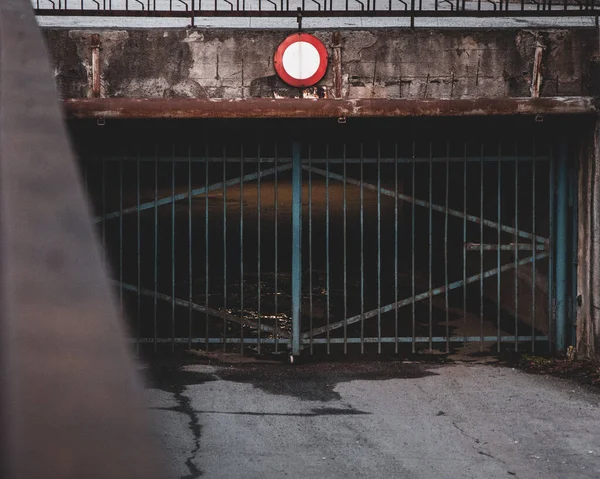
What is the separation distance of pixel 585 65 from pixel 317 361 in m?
3.62

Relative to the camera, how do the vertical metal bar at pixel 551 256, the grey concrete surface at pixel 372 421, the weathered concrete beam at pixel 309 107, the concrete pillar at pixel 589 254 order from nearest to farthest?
the grey concrete surface at pixel 372 421
the weathered concrete beam at pixel 309 107
the concrete pillar at pixel 589 254
the vertical metal bar at pixel 551 256

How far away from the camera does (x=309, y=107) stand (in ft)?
22.2

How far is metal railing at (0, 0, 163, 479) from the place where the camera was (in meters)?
0.85

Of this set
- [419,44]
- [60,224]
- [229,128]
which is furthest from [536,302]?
[60,224]

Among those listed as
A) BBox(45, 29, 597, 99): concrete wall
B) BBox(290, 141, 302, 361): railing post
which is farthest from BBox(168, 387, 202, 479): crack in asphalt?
BBox(45, 29, 597, 99): concrete wall

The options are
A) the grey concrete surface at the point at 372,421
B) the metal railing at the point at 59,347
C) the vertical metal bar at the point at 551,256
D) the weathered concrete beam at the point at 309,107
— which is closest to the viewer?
the metal railing at the point at 59,347

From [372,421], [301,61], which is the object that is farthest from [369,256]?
[372,421]

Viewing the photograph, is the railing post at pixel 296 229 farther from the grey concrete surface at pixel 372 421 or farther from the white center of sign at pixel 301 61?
the white center of sign at pixel 301 61

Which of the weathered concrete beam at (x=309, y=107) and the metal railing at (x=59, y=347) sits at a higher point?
the weathered concrete beam at (x=309, y=107)

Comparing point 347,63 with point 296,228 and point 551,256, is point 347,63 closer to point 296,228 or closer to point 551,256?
point 296,228

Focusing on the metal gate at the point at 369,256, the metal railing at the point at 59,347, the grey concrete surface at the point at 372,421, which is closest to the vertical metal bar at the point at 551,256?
the metal gate at the point at 369,256

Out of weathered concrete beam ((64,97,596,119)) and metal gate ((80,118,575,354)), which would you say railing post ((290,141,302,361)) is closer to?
metal gate ((80,118,575,354))

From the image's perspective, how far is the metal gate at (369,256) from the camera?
748cm

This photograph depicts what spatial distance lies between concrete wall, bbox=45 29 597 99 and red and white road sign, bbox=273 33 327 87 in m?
0.07
